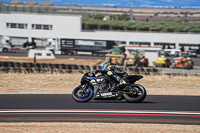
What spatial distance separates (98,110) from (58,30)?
5988cm

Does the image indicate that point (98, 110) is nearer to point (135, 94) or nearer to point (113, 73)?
point (113, 73)

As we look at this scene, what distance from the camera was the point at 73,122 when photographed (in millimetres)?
8461

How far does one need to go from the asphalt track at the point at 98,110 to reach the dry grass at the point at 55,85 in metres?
1.96

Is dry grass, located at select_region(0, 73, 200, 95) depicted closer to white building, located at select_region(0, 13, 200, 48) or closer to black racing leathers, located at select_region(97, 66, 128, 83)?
black racing leathers, located at select_region(97, 66, 128, 83)

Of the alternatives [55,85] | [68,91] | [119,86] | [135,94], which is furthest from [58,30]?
[135,94]

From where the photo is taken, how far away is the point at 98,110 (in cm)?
985

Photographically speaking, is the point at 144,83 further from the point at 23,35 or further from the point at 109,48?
the point at 23,35

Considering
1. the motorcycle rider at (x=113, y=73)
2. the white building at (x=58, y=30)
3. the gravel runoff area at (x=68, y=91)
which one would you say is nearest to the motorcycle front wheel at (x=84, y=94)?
the motorcycle rider at (x=113, y=73)

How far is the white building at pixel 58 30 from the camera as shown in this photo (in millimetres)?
67125

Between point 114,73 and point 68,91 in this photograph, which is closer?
point 114,73

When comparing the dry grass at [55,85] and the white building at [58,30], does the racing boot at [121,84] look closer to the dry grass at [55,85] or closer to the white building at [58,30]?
the dry grass at [55,85]

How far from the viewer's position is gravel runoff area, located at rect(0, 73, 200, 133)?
7.76m

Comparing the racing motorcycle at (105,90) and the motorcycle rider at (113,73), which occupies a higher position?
the motorcycle rider at (113,73)

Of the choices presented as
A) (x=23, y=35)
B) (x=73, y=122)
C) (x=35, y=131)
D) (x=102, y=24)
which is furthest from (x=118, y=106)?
(x=102, y=24)
